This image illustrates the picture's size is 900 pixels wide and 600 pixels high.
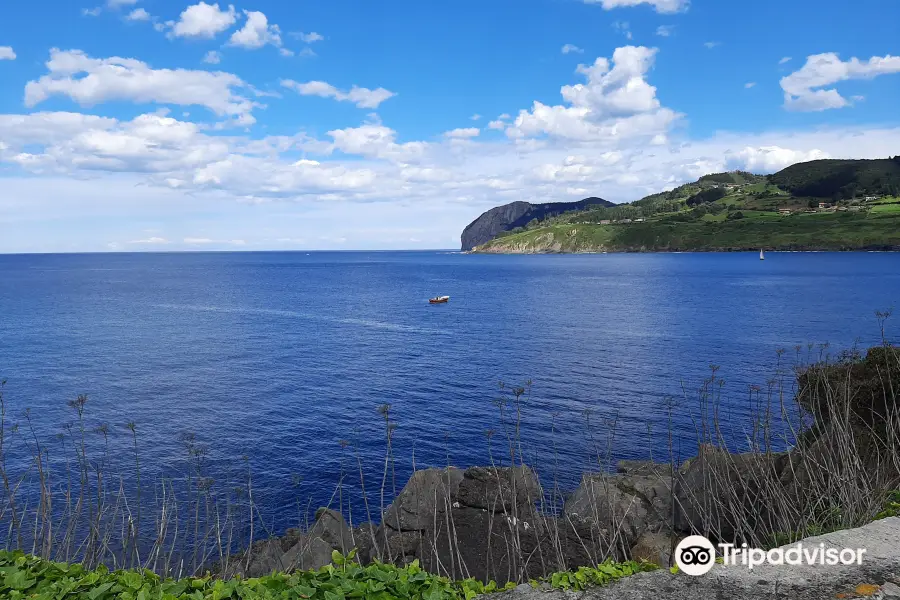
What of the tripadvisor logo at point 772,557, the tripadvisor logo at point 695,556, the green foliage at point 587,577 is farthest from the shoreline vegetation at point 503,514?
the tripadvisor logo at point 772,557

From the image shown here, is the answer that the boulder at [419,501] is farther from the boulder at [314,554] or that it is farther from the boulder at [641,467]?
the boulder at [641,467]

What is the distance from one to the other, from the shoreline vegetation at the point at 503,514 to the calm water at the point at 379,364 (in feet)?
10.5

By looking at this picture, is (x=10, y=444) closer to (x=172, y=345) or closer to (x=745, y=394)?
(x=172, y=345)

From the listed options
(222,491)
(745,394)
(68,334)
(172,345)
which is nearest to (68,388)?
(172,345)

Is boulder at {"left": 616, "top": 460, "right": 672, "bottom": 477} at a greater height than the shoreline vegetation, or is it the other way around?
the shoreline vegetation

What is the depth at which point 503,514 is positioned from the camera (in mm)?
24875

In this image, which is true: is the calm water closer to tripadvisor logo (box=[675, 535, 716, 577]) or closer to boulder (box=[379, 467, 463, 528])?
boulder (box=[379, 467, 463, 528])

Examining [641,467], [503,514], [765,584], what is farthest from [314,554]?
[641,467]

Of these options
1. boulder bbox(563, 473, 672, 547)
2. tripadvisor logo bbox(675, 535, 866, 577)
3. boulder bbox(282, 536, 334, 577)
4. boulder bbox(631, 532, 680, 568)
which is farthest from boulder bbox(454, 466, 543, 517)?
tripadvisor logo bbox(675, 535, 866, 577)

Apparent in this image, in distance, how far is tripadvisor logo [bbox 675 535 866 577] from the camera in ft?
34.3

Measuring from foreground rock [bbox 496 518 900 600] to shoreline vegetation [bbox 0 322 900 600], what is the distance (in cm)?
41

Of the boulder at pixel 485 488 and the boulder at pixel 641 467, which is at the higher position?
the boulder at pixel 485 488

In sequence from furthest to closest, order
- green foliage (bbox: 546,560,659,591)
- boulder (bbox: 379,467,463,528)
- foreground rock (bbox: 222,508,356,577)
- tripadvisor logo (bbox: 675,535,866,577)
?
boulder (bbox: 379,467,463,528)
foreground rock (bbox: 222,508,356,577)
tripadvisor logo (bbox: 675,535,866,577)
green foliage (bbox: 546,560,659,591)

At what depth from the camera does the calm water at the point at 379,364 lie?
41.9 metres
